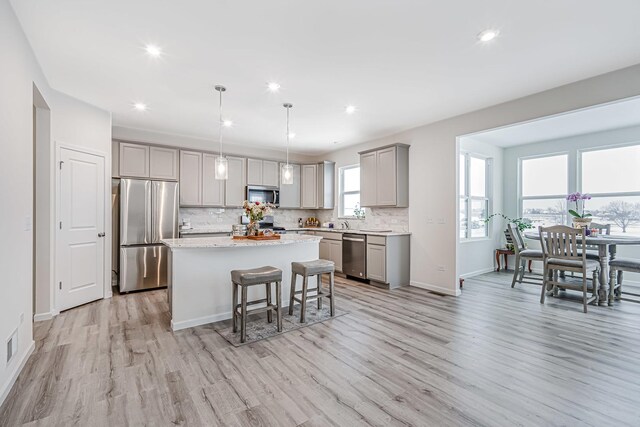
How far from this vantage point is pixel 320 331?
3.18m

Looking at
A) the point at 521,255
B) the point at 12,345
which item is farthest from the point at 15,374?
the point at 521,255

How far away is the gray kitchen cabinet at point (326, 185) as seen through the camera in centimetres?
680

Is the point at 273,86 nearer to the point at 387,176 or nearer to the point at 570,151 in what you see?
the point at 387,176

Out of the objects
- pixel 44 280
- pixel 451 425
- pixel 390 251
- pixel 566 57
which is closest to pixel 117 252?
pixel 44 280

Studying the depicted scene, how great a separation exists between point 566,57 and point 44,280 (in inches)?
231

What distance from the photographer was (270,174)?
21.4ft

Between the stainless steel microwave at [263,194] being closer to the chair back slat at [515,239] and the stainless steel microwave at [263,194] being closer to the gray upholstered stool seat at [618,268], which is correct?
the chair back slat at [515,239]

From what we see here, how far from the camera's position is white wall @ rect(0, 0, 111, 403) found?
6.71 feet

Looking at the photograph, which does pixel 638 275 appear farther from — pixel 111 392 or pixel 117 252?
pixel 117 252

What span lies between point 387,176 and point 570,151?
3.54 meters

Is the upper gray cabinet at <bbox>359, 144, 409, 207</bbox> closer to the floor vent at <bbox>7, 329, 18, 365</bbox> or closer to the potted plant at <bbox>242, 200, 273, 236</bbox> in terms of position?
the potted plant at <bbox>242, 200, 273, 236</bbox>

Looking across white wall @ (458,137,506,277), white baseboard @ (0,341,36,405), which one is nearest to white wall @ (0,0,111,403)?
white baseboard @ (0,341,36,405)

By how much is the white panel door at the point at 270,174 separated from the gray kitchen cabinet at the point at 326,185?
0.95 metres

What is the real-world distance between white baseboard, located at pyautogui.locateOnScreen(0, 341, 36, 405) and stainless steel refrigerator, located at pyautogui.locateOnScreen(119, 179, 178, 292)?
1950 millimetres
